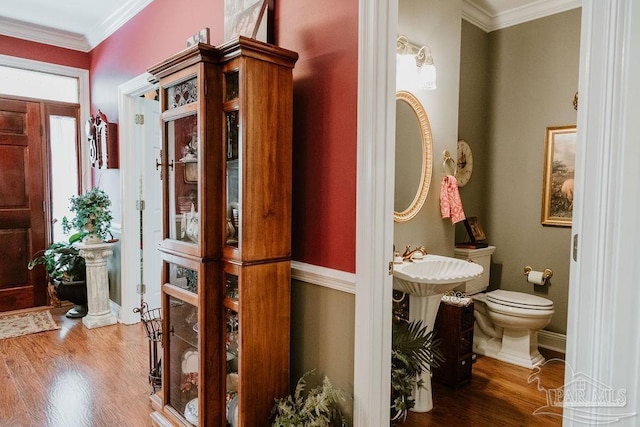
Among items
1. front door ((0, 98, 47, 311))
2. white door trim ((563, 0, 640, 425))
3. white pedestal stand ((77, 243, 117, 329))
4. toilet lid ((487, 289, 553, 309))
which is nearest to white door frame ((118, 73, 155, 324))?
white pedestal stand ((77, 243, 117, 329))

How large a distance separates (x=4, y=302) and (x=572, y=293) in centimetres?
496

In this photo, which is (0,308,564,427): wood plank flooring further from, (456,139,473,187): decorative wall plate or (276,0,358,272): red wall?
(456,139,473,187): decorative wall plate

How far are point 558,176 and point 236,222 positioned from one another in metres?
2.98

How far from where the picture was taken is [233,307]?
1.78 m

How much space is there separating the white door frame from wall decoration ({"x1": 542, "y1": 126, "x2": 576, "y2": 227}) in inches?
145

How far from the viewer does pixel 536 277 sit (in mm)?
3463

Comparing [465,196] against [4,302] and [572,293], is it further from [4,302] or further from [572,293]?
[4,302]

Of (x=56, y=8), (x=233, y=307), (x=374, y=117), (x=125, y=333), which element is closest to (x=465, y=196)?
(x=374, y=117)

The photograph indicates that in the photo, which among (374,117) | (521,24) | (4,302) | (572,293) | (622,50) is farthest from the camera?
(4,302)

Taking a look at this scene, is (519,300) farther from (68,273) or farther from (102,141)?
(68,273)

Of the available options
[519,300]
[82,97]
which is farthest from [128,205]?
[519,300]

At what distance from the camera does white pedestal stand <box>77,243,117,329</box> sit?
375 cm

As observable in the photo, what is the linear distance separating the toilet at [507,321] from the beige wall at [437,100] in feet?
1.72

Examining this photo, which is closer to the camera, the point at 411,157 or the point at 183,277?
the point at 183,277
